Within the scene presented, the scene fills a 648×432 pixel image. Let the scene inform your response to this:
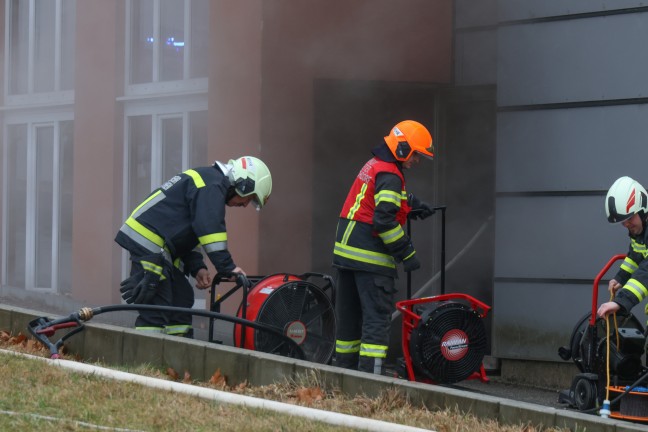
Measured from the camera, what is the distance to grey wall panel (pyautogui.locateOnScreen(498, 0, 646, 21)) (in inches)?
359

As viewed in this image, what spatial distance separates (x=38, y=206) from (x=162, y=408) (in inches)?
375

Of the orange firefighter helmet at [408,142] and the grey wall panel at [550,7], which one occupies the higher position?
the grey wall panel at [550,7]

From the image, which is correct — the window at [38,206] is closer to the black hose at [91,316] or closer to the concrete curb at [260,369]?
the concrete curb at [260,369]

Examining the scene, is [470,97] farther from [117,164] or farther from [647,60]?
[117,164]

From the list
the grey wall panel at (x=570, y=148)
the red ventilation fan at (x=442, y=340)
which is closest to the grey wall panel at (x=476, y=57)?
the grey wall panel at (x=570, y=148)

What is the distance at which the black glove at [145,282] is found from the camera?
7.27 m

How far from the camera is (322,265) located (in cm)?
1074

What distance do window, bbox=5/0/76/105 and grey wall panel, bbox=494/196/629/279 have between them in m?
5.92

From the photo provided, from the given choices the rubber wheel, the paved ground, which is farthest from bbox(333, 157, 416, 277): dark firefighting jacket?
the rubber wheel

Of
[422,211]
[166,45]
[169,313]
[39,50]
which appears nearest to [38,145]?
[39,50]

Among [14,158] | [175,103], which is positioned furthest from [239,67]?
[14,158]

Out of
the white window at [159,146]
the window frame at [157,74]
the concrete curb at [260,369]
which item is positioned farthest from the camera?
the white window at [159,146]

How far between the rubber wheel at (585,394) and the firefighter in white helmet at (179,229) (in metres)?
2.11

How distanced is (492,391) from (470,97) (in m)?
3.37
